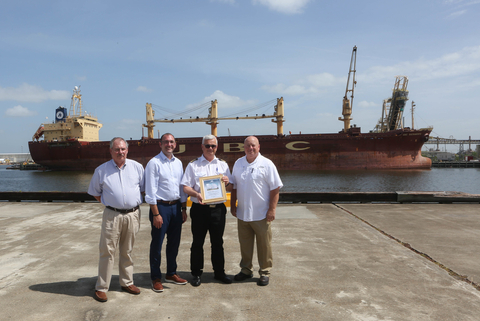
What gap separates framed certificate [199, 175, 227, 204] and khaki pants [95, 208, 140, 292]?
77cm

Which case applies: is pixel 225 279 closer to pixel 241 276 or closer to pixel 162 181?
pixel 241 276

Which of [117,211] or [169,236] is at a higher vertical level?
[117,211]

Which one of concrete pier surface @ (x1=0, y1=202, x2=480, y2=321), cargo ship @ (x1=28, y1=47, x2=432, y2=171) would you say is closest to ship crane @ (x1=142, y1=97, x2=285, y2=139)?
cargo ship @ (x1=28, y1=47, x2=432, y2=171)

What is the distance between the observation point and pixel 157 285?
3.18 m

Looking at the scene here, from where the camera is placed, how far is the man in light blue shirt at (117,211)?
3.01 meters

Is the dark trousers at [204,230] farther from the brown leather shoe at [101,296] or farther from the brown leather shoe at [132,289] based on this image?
the brown leather shoe at [101,296]

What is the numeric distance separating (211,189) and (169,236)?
2.53ft

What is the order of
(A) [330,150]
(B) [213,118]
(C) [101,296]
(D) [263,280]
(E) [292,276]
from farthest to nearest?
1. (B) [213,118]
2. (A) [330,150]
3. (E) [292,276]
4. (D) [263,280]
5. (C) [101,296]

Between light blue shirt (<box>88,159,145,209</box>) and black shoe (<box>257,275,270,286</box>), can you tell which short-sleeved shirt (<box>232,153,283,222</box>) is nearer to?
black shoe (<box>257,275,270,286</box>)

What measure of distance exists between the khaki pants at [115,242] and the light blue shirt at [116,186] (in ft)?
0.40

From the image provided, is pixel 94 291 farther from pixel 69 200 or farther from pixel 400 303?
pixel 69 200

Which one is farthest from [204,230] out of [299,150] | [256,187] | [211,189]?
[299,150]

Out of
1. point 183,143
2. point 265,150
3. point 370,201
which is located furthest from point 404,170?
point 370,201

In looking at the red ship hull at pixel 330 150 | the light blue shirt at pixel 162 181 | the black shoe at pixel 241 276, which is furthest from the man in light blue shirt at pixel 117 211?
the red ship hull at pixel 330 150
